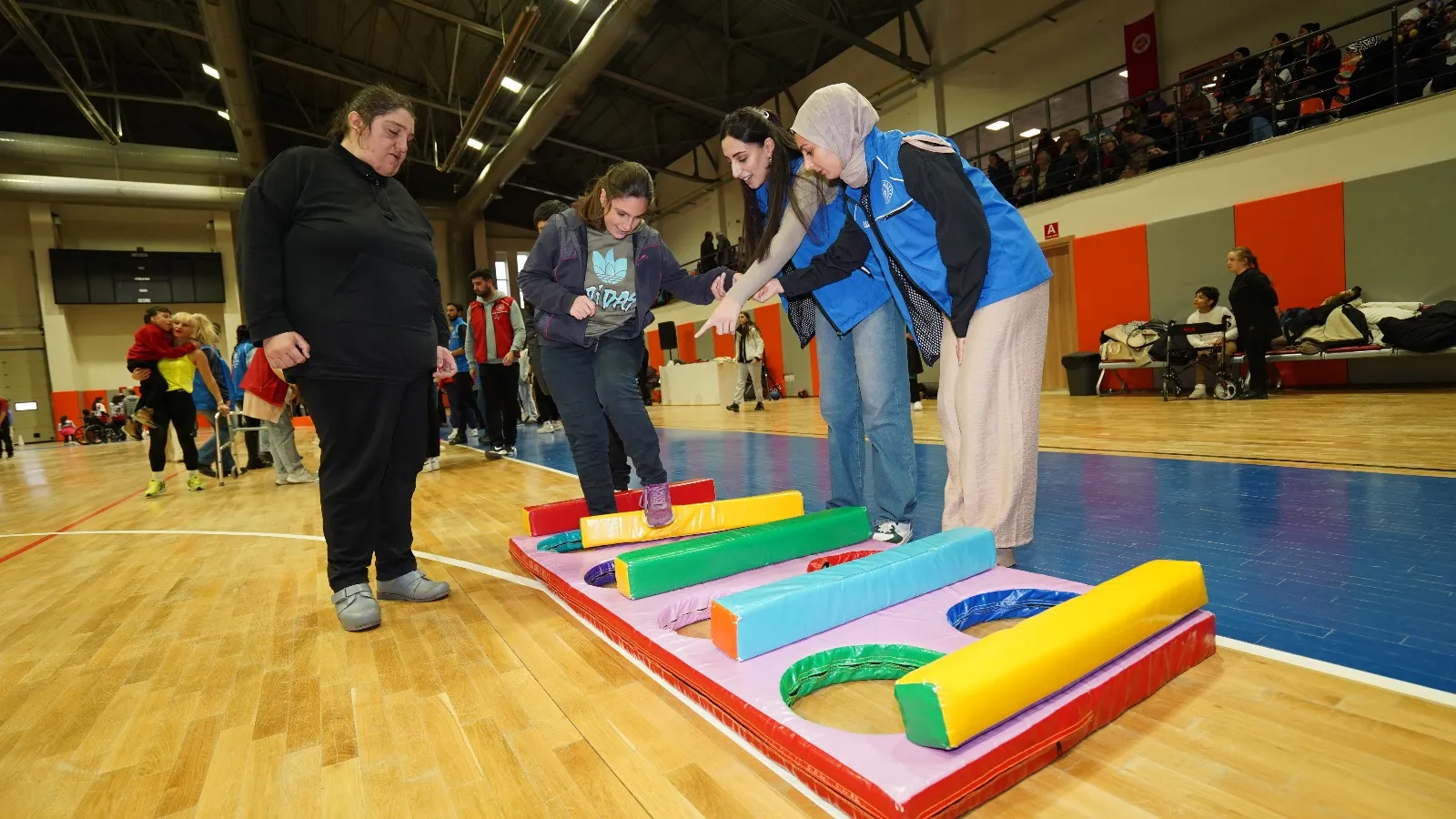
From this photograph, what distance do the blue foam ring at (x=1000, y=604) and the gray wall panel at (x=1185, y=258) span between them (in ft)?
27.1

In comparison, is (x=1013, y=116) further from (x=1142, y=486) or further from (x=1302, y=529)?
(x=1302, y=529)

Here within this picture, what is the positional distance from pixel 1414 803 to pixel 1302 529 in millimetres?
1518

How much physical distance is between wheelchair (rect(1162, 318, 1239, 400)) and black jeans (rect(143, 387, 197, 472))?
29.5 feet

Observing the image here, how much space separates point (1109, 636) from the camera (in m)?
1.17

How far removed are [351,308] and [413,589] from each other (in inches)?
35.7

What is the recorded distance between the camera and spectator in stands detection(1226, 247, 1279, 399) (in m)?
6.34

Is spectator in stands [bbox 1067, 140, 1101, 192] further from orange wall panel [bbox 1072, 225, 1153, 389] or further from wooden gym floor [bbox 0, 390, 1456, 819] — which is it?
wooden gym floor [bbox 0, 390, 1456, 819]

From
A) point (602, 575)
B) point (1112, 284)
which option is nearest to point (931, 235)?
point (602, 575)

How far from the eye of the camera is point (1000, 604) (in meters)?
1.64

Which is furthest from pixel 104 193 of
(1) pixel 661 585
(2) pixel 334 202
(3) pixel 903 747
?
(3) pixel 903 747

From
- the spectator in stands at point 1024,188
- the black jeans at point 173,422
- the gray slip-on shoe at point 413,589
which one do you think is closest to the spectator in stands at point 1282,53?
the spectator in stands at point 1024,188

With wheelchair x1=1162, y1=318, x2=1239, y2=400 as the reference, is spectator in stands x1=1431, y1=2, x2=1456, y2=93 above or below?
above

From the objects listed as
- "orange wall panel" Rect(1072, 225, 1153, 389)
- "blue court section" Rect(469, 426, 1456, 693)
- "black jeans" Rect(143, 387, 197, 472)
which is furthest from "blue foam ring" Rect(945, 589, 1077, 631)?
"orange wall panel" Rect(1072, 225, 1153, 389)

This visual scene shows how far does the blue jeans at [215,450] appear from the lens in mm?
6106
